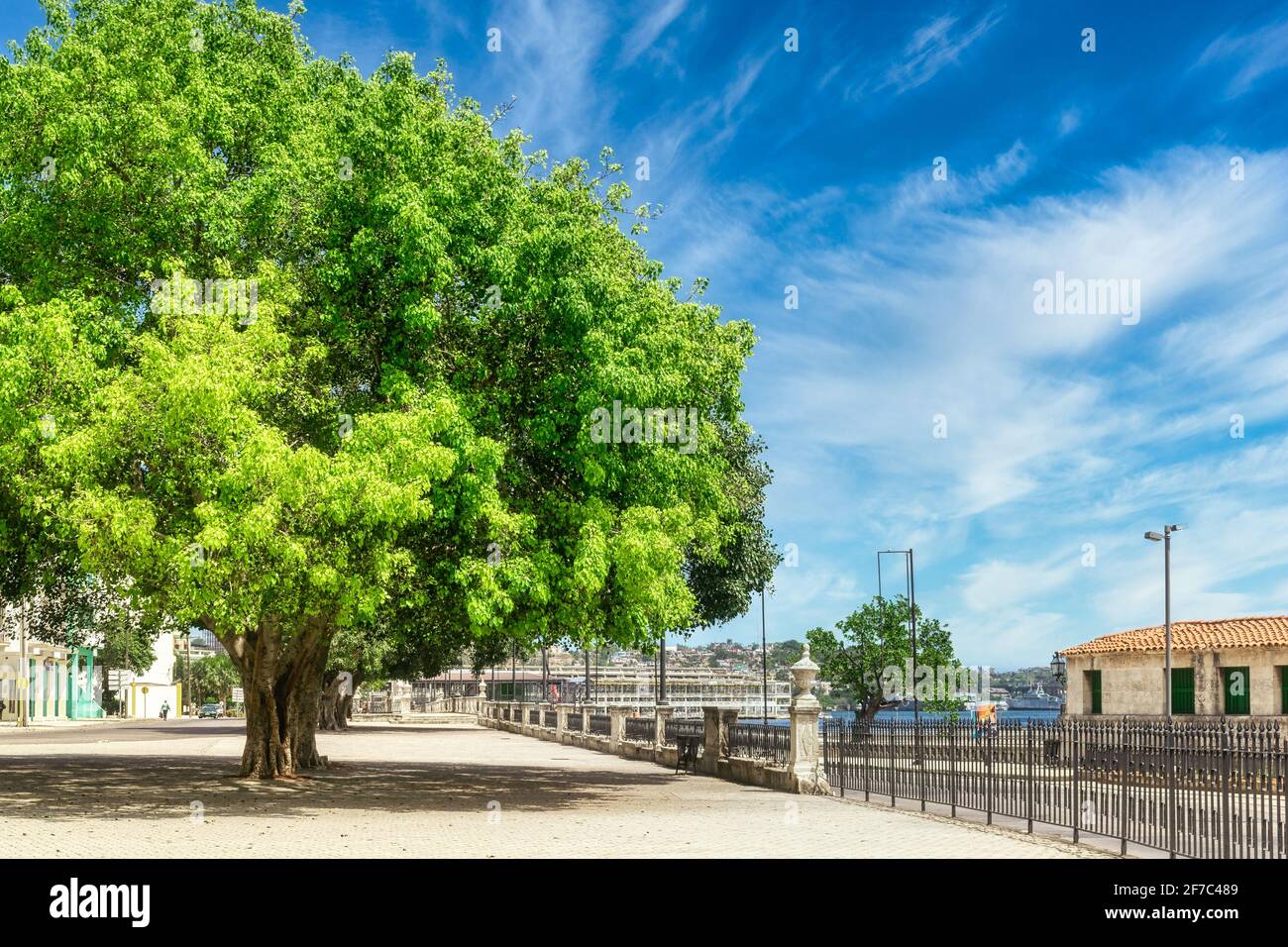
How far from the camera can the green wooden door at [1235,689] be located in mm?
37031

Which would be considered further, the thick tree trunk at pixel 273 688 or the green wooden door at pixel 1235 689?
the green wooden door at pixel 1235 689

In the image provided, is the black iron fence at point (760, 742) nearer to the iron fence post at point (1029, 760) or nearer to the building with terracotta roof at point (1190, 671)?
the iron fence post at point (1029, 760)

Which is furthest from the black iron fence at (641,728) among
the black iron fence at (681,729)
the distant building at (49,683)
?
the distant building at (49,683)

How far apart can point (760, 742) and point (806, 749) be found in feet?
9.32

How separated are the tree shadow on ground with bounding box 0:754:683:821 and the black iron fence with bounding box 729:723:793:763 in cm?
178

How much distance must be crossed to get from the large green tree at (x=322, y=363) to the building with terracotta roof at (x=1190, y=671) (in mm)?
21503

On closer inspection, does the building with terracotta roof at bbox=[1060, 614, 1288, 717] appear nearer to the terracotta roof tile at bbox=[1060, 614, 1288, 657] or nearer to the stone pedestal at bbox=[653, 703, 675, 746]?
the terracotta roof tile at bbox=[1060, 614, 1288, 657]

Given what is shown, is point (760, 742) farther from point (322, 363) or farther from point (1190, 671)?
point (1190, 671)

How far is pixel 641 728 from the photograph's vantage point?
38.3 metres

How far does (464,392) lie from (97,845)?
9062 millimetres
